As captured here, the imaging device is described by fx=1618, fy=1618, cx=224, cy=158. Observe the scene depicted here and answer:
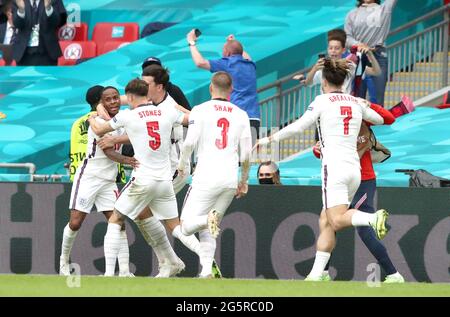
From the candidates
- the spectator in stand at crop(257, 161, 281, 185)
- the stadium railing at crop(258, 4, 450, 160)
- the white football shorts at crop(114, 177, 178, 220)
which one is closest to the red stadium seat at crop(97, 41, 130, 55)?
the stadium railing at crop(258, 4, 450, 160)

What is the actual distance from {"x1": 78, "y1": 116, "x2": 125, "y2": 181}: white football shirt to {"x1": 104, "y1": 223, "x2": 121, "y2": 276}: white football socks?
1209mm

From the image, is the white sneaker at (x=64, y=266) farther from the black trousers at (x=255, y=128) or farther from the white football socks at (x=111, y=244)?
the black trousers at (x=255, y=128)

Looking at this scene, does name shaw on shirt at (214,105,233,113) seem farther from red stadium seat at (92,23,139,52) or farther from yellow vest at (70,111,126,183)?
red stadium seat at (92,23,139,52)

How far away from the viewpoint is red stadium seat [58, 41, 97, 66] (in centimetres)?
2712

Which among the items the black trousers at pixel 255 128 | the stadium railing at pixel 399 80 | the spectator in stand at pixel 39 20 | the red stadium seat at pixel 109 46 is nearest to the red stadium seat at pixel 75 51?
the red stadium seat at pixel 109 46

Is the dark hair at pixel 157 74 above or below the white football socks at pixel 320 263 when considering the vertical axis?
above

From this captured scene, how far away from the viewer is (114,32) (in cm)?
2750

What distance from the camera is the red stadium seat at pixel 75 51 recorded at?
2712 centimetres

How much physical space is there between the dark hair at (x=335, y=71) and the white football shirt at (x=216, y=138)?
103 cm

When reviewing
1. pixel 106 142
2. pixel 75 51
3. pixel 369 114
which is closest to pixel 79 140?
pixel 106 142

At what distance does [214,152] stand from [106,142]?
1667 mm

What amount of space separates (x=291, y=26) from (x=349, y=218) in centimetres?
1087

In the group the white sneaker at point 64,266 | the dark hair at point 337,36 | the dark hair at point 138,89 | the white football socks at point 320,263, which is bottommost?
the white sneaker at point 64,266
